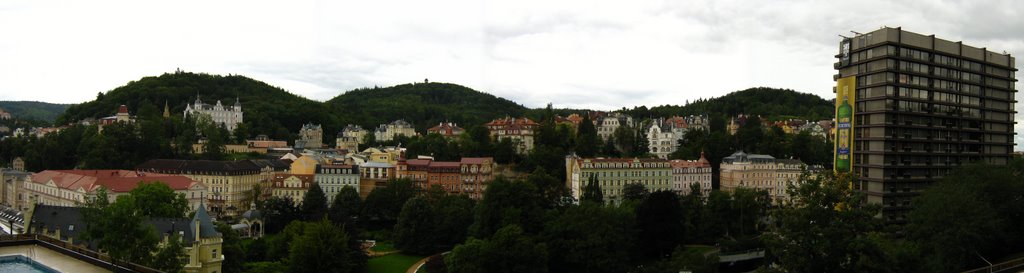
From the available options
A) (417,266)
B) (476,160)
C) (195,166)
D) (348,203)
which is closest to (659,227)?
(417,266)

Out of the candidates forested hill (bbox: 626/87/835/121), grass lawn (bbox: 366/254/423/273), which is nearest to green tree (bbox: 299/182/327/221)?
grass lawn (bbox: 366/254/423/273)

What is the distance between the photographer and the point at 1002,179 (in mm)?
36500

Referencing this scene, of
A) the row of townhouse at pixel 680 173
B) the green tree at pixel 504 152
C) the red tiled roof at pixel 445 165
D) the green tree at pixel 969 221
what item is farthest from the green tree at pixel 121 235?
the green tree at pixel 504 152

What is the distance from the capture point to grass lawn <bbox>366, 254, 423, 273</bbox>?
52.1 m

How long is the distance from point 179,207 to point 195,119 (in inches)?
2156

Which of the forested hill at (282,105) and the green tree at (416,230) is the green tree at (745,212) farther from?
the forested hill at (282,105)

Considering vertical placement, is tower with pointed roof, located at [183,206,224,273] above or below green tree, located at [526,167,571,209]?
below

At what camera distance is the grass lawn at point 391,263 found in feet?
171

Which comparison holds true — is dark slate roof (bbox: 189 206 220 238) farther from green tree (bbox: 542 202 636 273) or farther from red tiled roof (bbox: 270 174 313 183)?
red tiled roof (bbox: 270 174 313 183)

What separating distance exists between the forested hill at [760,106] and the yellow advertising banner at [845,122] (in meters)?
71.5

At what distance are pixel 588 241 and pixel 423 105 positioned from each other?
113m

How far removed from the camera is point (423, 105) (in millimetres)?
156875

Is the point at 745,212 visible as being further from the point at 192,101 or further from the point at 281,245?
the point at 192,101

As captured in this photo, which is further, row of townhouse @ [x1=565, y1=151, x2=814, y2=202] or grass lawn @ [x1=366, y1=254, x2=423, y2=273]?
row of townhouse @ [x1=565, y1=151, x2=814, y2=202]
